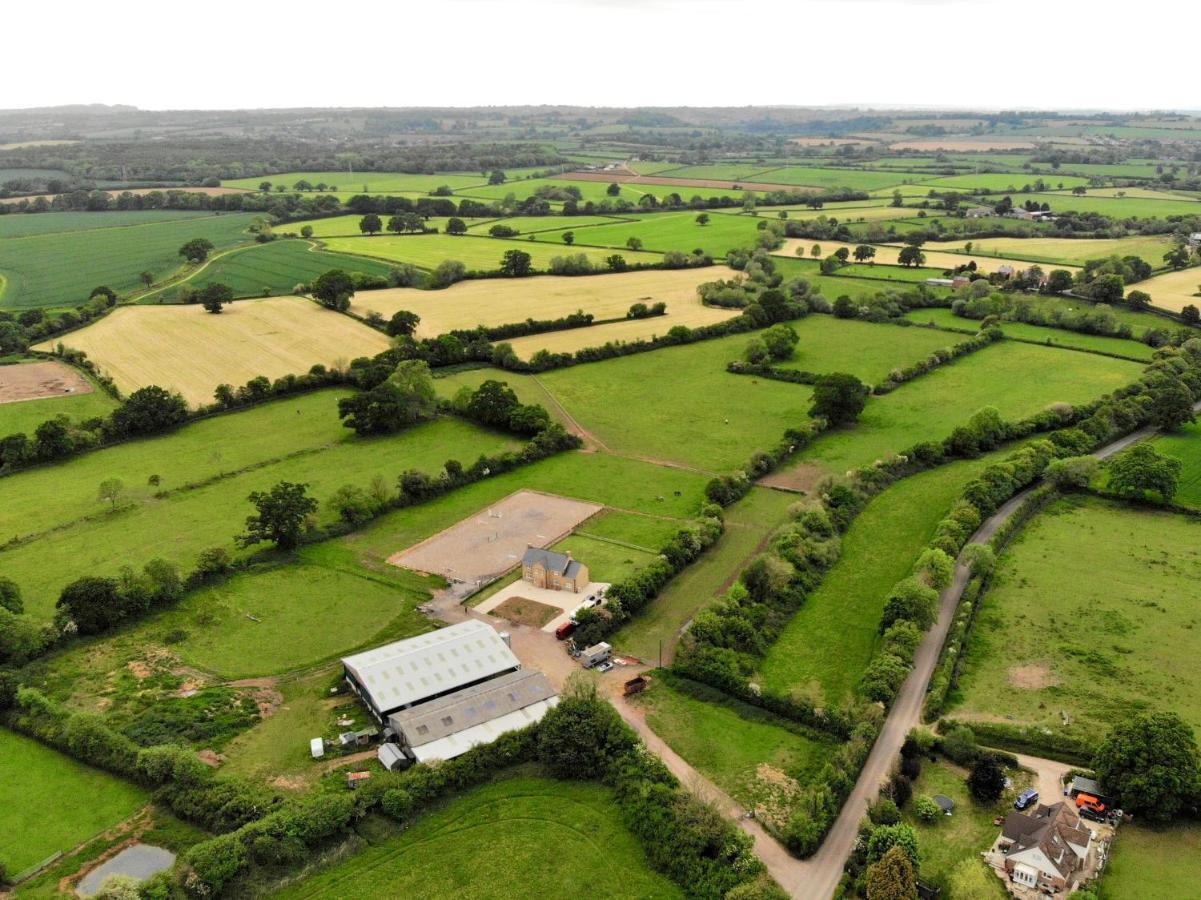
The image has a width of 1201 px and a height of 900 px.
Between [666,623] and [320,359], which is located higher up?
[320,359]

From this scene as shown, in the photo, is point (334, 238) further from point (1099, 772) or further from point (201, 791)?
point (1099, 772)

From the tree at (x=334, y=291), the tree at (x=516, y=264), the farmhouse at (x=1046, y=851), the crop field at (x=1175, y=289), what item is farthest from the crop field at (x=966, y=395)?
the tree at (x=334, y=291)

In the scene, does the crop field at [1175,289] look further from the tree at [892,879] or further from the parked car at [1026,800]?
the tree at [892,879]

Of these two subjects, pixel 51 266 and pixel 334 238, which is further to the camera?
pixel 334 238

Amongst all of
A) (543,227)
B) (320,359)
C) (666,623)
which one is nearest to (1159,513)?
(666,623)

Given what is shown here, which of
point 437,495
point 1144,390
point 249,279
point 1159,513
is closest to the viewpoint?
point 1159,513

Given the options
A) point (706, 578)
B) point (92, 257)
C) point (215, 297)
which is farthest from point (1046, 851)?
point (92, 257)

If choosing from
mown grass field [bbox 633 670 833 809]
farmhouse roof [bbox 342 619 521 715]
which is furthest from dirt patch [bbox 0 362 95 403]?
mown grass field [bbox 633 670 833 809]
